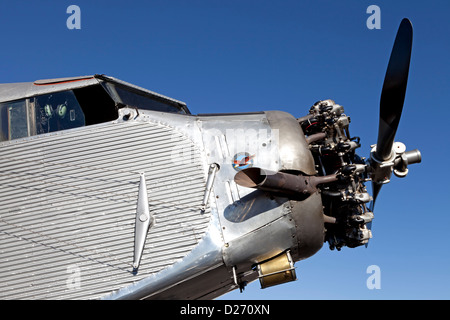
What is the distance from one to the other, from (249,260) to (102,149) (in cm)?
315

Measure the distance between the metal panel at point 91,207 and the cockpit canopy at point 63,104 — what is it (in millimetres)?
342

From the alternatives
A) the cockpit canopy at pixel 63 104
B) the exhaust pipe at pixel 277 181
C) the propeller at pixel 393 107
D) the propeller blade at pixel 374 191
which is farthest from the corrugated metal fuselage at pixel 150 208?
the propeller blade at pixel 374 191

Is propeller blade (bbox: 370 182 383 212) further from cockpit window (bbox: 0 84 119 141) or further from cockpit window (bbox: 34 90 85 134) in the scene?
cockpit window (bbox: 34 90 85 134)

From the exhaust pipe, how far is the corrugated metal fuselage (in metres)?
0.21

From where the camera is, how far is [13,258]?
30.9 ft

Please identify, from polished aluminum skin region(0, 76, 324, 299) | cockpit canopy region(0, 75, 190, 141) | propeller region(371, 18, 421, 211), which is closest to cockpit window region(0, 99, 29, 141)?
cockpit canopy region(0, 75, 190, 141)

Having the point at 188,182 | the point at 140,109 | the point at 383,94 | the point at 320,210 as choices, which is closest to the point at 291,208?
the point at 320,210

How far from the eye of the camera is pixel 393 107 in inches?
380

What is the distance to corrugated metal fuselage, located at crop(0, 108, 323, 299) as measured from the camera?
9.14 m

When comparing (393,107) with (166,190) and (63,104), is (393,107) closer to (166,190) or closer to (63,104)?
(166,190)

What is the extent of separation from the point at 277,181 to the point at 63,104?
4.34 meters

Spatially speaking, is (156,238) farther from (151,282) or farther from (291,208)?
(291,208)

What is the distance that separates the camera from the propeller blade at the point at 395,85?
9.48 meters

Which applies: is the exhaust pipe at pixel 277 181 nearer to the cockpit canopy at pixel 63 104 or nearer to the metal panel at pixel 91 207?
the metal panel at pixel 91 207
